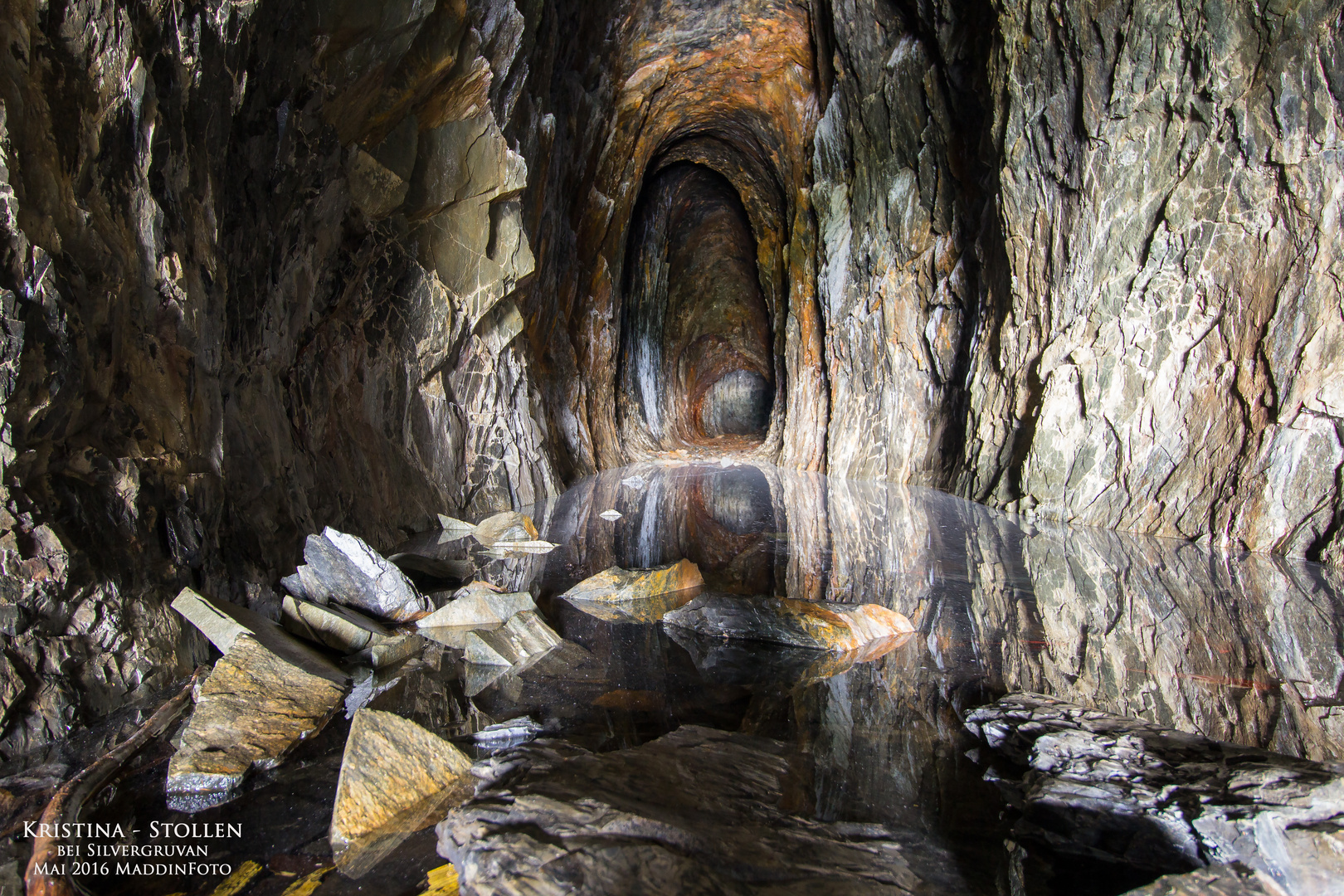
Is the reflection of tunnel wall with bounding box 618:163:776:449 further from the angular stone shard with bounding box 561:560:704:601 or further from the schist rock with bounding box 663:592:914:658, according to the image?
the schist rock with bounding box 663:592:914:658

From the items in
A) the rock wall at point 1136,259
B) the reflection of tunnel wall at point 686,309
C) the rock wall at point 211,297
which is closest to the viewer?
the rock wall at point 211,297

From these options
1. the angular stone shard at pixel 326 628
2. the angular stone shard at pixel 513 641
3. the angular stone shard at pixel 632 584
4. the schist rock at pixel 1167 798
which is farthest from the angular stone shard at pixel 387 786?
the angular stone shard at pixel 632 584

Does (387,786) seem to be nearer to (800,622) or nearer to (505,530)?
(800,622)

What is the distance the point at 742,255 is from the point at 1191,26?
1459 cm

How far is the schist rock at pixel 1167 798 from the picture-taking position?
1.19m

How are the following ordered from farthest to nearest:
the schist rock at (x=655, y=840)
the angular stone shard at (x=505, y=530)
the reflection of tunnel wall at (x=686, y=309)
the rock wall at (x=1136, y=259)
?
the reflection of tunnel wall at (x=686, y=309)
the angular stone shard at (x=505, y=530)
the rock wall at (x=1136, y=259)
the schist rock at (x=655, y=840)

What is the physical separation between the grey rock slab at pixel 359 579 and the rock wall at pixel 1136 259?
5340 millimetres

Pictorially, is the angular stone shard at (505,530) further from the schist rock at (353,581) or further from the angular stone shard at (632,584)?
the schist rock at (353,581)

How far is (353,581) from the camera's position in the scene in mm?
3164

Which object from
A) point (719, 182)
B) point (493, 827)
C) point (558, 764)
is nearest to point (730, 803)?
point (558, 764)

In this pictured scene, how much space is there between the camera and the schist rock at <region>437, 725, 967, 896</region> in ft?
3.83

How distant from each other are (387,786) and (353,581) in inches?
70.0

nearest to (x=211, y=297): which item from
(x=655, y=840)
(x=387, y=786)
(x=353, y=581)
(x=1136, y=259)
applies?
(x=353, y=581)

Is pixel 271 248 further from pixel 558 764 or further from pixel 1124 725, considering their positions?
pixel 1124 725
